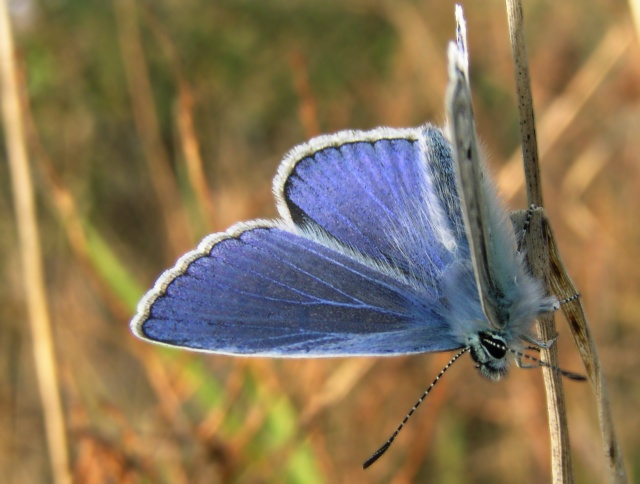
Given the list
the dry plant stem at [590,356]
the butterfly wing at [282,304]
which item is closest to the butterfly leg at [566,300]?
the dry plant stem at [590,356]

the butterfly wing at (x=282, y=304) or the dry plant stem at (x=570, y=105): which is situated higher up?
the dry plant stem at (x=570, y=105)

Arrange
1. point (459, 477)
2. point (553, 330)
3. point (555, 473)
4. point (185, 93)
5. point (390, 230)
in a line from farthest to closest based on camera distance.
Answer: point (459, 477) < point (185, 93) < point (390, 230) < point (553, 330) < point (555, 473)

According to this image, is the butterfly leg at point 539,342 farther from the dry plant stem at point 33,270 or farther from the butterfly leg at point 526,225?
the dry plant stem at point 33,270

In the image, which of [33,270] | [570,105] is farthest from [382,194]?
[570,105]

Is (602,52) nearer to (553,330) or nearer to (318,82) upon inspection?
(553,330)

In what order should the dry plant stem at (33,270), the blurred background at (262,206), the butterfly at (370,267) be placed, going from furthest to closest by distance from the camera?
the blurred background at (262,206) → the dry plant stem at (33,270) → the butterfly at (370,267)

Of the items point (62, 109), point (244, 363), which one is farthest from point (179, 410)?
point (62, 109)
